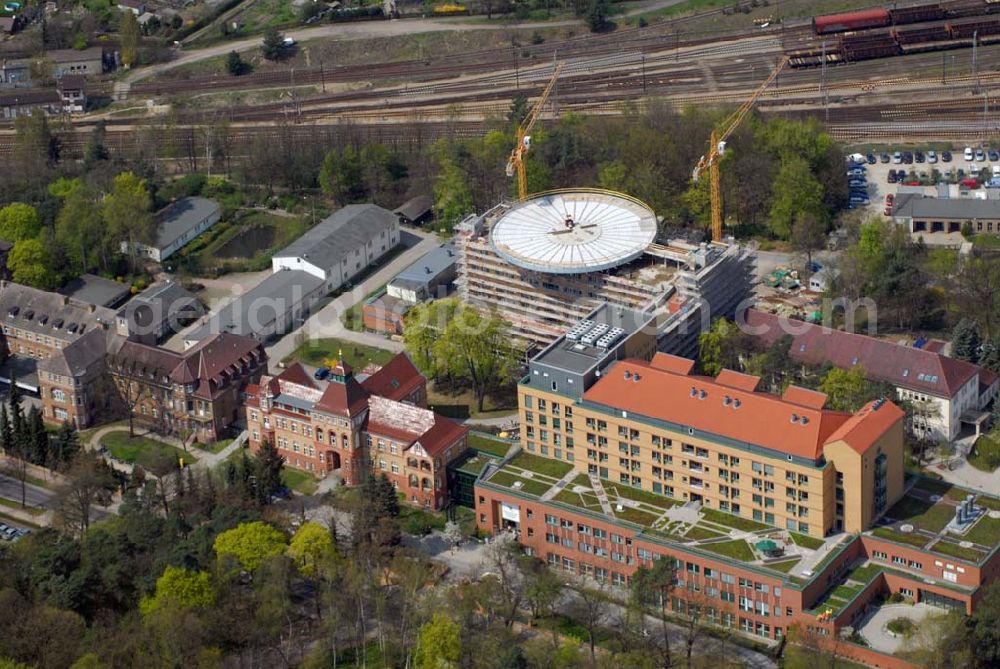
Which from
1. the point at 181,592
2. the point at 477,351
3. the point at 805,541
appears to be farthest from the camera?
the point at 477,351

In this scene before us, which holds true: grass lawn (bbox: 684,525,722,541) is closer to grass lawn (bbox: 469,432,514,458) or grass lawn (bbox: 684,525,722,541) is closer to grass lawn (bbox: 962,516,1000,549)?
grass lawn (bbox: 962,516,1000,549)

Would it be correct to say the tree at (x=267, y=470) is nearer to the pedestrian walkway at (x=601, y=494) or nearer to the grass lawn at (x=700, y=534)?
the pedestrian walkway at (x=601, y=494)

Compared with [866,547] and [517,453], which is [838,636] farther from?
[517,453]

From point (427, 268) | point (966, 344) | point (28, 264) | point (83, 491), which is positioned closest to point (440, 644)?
point (83, 491)

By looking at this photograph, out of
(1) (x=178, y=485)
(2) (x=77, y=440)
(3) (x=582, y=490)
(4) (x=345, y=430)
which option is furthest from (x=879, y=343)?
(2) (x=77, y=440)

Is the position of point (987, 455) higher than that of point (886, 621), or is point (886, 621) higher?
point (987, 455)

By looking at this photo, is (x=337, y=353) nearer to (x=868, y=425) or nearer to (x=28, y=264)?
(x=28, y=264)
